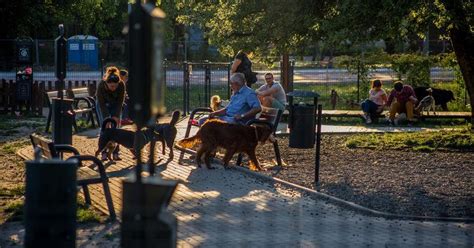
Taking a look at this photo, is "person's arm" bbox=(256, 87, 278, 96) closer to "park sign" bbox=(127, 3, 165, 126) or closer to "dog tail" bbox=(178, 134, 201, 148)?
"dog tail" bbox=(178, 134, 201, 148)

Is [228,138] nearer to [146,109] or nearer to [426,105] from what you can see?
[146,109]

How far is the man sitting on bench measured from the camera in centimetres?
1391

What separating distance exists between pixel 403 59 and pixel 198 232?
19.1 m

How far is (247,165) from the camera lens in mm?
13836

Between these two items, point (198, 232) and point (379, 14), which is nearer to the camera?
point (198, 232)

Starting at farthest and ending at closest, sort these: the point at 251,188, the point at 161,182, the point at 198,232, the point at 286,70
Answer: the point at 286,70 → the point at 251,188 → the point at 198,232 → the point at 161,182

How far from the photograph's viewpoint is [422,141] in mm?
16656

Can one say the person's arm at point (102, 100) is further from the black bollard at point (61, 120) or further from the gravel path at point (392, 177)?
the gravel path at point (392, 177)

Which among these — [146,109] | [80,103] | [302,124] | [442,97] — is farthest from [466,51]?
[146,109]

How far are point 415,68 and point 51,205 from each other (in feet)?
71.2

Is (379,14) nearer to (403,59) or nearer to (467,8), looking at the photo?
(467,8)

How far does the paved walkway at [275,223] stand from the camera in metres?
8.77

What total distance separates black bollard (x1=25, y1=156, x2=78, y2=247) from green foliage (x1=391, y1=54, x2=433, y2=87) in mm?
21337

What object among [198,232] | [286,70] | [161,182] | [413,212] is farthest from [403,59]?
[161,182]
